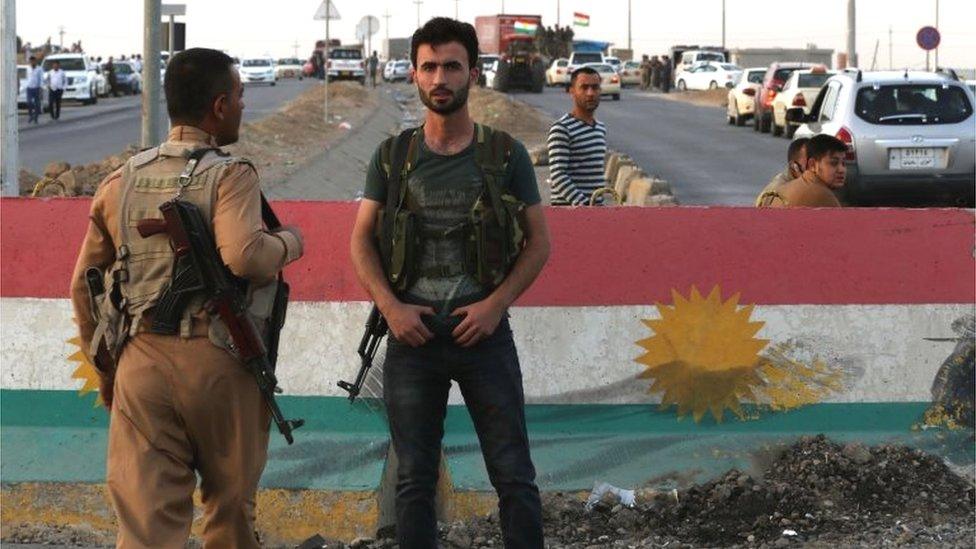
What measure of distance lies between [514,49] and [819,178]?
6990cm

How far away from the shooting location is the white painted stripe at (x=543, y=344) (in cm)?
654

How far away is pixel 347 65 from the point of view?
89750mm

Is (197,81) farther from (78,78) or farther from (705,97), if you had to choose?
(705,97)

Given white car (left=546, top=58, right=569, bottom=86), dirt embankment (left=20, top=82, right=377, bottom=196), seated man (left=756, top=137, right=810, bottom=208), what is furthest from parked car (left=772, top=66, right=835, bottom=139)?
white car (left=546, top=58, right=569, bottom=86)

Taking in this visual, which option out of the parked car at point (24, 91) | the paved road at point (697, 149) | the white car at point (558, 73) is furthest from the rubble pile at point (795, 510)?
the white car at point (558, 73)

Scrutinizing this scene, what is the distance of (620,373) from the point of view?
259 inches

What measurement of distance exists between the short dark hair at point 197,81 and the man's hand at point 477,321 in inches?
36.0

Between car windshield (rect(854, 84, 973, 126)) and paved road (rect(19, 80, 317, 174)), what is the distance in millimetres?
10349

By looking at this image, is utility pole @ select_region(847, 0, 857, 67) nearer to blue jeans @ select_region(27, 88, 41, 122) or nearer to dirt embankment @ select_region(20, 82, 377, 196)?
dirt embankment @ select_region(20, 82, 377, 196)

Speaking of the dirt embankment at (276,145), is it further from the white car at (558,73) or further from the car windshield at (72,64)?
the white car at (558,73)

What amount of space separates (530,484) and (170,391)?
3.67 feet

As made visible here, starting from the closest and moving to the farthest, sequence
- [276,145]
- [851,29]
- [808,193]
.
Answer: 1. [808,193]
2. [276,145]
3. [851,29]

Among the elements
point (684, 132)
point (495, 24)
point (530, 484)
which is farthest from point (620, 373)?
point (495, 24)

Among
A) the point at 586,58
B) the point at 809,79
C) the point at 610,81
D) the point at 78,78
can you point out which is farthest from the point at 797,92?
the point at 586,58
